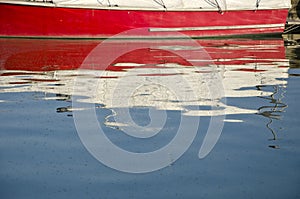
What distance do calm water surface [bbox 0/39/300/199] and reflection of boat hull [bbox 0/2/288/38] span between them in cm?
920

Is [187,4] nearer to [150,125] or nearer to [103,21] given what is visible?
[103,21]

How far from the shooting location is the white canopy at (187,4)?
29906 mm

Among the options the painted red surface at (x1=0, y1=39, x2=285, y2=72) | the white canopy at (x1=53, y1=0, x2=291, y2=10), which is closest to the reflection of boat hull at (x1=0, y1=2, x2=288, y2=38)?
the white canopy at (x1=53, y1=0, x2=291, y2=10)

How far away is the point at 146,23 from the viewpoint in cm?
3066

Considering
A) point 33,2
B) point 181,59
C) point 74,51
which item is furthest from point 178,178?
point 33,2

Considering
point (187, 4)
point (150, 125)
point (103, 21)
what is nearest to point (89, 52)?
point (103, 21)

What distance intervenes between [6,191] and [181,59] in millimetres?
14741

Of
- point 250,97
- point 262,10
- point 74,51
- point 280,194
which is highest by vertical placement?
point 262,10

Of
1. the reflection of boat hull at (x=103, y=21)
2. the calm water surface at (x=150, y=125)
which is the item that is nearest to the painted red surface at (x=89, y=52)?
the calm water surface at (x=150, y=125)

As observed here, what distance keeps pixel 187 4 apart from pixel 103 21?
4547 mm

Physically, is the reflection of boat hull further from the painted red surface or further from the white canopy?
the painted red surface

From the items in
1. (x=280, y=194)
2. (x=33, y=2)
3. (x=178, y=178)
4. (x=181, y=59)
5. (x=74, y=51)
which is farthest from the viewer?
(x=33, y=2)

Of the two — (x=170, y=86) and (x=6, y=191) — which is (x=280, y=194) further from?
(x=170, y=86)

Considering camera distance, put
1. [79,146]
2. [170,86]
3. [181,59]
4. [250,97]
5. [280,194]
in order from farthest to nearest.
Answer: [181,59], [170,86], [250,97], [79,146], [280,194]
